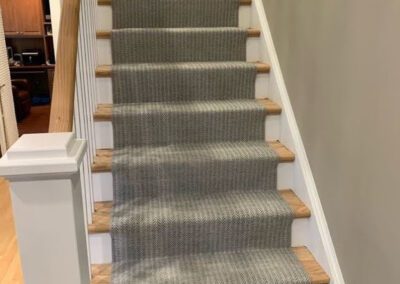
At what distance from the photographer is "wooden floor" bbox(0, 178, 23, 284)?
2.59 metres

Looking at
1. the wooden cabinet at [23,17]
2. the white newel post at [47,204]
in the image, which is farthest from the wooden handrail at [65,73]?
the wooden cabinet at [23,17]

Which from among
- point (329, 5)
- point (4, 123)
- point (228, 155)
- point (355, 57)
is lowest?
point (4, 123)

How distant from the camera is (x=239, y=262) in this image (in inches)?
73.4

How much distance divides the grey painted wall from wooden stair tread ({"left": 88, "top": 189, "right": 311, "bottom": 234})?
0.52 feet

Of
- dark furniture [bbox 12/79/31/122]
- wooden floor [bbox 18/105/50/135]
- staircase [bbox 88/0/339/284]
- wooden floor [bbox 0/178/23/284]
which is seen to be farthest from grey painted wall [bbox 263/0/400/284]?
dark furniture [bbox 12/79/31/122]

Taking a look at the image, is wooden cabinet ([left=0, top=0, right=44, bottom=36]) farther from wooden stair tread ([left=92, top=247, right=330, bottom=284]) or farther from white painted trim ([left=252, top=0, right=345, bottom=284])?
wooden stair tread ([left=92, top=247, right=330, bottom=284])

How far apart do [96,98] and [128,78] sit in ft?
0.67

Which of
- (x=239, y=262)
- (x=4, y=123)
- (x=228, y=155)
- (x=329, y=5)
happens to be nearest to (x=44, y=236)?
(x=239, y=262)

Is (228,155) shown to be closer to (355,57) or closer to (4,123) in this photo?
(355,57)

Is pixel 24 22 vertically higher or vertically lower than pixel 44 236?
higher

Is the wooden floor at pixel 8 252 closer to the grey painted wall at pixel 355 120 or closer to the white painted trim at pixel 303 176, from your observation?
the white painted trim at pixel 303 176

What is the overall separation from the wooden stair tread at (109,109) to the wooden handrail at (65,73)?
632 millimetres

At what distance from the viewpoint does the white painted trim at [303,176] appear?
5.76 feet

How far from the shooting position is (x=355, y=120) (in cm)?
152
